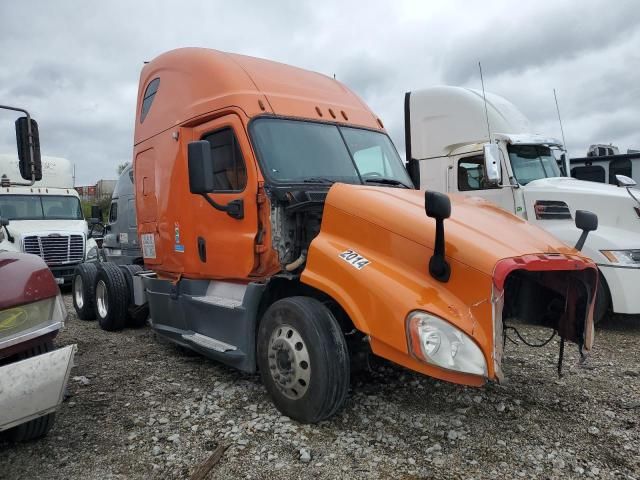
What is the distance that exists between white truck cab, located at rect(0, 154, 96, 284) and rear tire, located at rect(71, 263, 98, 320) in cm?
325

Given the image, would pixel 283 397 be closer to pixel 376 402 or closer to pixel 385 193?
pixel 376 402

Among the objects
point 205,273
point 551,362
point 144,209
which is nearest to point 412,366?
point 205,273

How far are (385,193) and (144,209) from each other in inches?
133

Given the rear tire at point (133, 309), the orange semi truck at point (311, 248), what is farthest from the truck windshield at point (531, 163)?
the rear tire at point (133, 309)

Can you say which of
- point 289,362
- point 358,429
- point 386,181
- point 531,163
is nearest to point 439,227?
point 289,362

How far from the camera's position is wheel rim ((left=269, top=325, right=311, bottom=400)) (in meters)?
3.48

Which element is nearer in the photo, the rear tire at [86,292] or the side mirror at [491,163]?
the side mirror at [491,163]

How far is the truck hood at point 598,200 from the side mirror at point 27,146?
597 centimetres

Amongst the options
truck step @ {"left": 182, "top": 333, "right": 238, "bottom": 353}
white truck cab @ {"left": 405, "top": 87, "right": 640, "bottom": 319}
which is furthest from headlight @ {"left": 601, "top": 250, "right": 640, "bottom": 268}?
truck step @ {"left": 182, "top": 333, "right": 238, "bottom": 353}

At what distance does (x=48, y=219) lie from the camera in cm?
1126

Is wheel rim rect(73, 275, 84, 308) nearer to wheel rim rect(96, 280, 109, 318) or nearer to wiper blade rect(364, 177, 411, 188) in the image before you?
wheel rim rect(96, 280, 109, 318)

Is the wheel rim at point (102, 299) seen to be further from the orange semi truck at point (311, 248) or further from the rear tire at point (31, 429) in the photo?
the rear tire at point (31, 429)

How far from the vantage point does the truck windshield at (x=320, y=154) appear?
4188mm

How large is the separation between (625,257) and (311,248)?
4.47 meters
